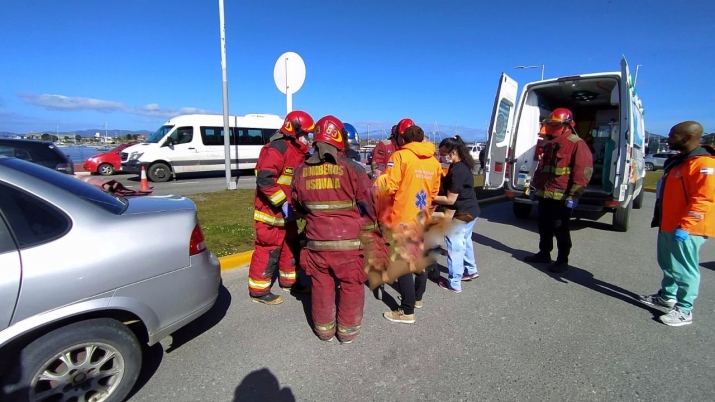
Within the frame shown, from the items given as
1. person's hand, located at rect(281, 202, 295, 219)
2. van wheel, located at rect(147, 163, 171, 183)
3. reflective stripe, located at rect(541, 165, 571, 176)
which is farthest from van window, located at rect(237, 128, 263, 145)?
reflective stripe, located at rect(541, 165, 571, 176)

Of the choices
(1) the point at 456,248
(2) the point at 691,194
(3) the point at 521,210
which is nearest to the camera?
(2) the point at 691,194

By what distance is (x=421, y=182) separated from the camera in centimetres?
315

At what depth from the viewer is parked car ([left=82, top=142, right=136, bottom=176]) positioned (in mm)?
13992

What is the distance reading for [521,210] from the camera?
7566 millimetres

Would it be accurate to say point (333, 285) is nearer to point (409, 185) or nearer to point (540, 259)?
point (409, 185)

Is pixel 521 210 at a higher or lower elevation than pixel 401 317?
higher

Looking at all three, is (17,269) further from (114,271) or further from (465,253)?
(465,253)

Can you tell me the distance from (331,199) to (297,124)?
3.62 ft

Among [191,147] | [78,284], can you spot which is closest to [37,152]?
[78,284]

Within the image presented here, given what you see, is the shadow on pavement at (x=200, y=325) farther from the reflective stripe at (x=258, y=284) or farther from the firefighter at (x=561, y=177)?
the firefighter at (x=561, y=177)

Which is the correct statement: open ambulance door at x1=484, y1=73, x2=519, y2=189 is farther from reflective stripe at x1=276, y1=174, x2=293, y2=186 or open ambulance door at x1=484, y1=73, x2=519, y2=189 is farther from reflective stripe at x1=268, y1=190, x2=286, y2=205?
Result: reflective stripe at x1=268, y1=190, x2=286, y2=205

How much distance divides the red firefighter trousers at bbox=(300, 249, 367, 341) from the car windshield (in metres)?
1.32

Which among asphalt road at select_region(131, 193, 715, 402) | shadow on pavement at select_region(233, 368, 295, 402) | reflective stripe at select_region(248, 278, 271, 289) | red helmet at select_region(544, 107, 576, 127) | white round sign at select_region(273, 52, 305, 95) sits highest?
white round sign at select_region(273, 52, 305, 95)

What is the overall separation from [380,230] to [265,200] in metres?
1.12
